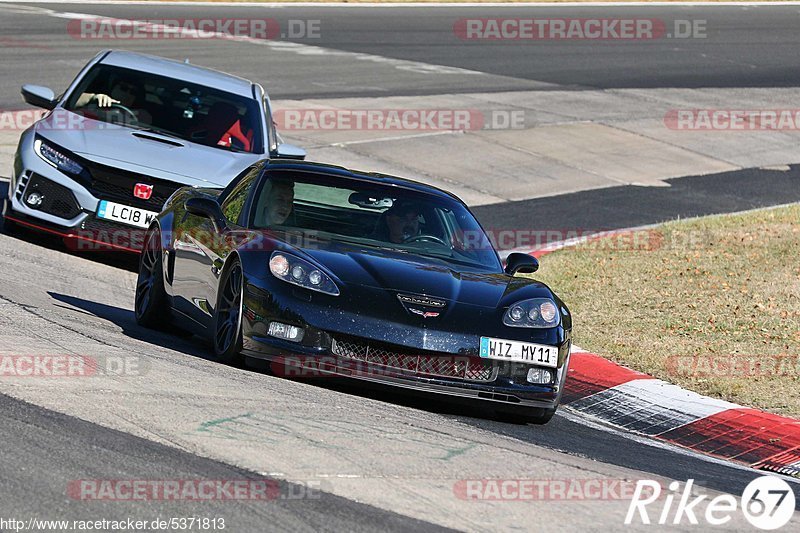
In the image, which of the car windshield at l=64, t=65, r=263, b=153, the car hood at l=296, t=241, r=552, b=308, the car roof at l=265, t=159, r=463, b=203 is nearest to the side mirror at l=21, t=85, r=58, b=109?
the car windshield at l=64, t=65, r=263, b=153

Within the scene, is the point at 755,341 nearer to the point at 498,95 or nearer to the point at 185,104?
the point at 185,104

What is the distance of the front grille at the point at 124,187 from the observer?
1096 cm

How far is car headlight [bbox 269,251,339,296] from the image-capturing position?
24.4 feet

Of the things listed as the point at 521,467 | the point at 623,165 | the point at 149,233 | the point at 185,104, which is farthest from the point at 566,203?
the point at 521,467

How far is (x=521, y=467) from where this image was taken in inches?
242

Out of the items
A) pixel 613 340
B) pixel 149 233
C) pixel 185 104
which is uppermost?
pixel 185 104

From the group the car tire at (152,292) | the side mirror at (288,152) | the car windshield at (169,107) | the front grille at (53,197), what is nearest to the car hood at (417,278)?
the car tire at (152,292)

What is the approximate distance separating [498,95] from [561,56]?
5.90 metres

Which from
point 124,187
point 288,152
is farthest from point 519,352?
point 288,152

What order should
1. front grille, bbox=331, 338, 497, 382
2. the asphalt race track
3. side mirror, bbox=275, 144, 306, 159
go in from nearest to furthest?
the asphalt race track < front grille, bbox=331, 338, 497, 382 < side mirror, bbox=275, 144, 306, 159

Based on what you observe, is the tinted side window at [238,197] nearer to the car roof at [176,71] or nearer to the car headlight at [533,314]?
the car headlight at [533,314]

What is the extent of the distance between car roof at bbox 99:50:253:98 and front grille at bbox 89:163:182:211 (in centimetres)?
176

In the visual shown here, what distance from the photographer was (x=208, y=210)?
28.3ft

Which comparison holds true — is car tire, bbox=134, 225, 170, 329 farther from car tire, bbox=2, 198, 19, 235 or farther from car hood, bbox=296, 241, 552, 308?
car tire, bbox=2, 198, 19, 235
